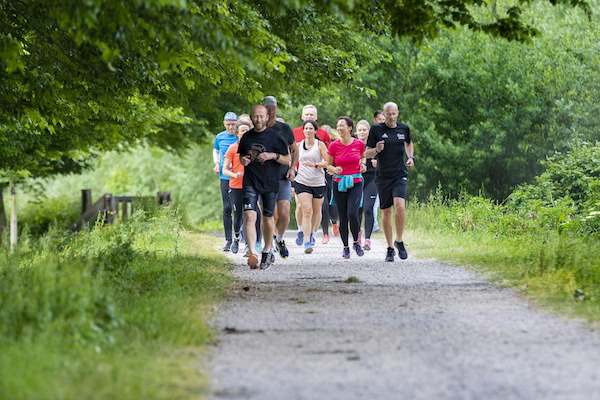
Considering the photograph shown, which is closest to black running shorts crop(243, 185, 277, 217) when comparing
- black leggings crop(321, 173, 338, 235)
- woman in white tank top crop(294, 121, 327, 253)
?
woman in white tank top crop(294, 121, 327, 253)

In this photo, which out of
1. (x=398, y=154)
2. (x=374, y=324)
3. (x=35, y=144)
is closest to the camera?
(x=374, y=324)

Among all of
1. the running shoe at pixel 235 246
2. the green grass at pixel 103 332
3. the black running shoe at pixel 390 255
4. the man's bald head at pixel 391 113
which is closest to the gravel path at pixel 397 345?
the green grass at pixel 103 332

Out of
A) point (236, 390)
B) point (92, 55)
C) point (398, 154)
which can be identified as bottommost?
point (236, 390)

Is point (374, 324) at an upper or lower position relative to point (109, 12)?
lower

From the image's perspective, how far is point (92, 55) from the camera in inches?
560

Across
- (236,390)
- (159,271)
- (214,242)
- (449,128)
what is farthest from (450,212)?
(236,390)

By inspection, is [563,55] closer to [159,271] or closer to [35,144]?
[35,144]

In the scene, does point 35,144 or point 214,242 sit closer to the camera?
point 214,242

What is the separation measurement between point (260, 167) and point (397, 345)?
6.79 metres

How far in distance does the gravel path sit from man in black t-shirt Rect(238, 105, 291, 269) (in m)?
1.87

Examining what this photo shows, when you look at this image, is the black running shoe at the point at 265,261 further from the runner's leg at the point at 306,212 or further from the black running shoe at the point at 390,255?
the runner's leg at the point at 306,212

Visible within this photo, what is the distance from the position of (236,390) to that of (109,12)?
3863mm

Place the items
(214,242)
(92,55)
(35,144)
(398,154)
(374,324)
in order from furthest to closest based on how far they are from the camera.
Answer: (35,144)
(214,242)
(398,154)
(92,55)
(374,324)

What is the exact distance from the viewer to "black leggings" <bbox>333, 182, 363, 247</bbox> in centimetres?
1731
